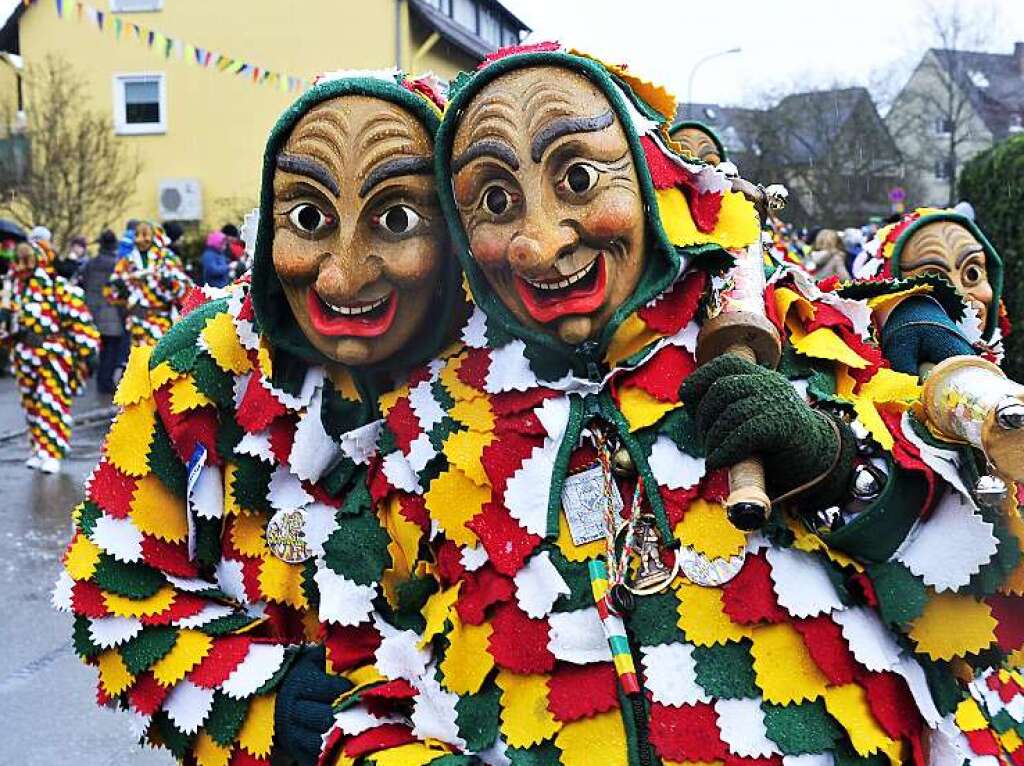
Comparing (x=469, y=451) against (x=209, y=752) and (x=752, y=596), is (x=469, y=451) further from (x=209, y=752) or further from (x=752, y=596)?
(x=209, y=752)

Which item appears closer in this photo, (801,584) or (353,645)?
(801,584)

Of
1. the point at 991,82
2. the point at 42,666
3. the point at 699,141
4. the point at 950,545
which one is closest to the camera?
the point at 950,545

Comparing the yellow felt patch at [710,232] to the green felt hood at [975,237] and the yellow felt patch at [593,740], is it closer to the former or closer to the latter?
the yellow felt patch at [593,740]

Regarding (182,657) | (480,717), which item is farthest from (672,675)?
(182,657)

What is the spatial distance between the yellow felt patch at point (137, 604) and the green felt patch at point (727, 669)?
96 cm

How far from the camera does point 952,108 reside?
34.7m

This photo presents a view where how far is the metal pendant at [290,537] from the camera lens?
2.24 m

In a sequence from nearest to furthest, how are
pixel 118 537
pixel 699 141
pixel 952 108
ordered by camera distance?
pixel 118 537
pixel 699 141
pixel 952 108

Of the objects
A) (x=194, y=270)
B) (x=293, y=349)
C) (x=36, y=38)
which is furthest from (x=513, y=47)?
(x=36, y=38)

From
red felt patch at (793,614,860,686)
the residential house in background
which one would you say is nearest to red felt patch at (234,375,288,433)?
red felt patch at (793,614,860,686)

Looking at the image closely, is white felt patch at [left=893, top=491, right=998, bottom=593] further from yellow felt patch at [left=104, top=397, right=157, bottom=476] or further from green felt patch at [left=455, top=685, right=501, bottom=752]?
yellow felt patch at [left=104, top=397, right=157, bottom=476]

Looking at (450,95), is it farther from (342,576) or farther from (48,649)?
(48,649)

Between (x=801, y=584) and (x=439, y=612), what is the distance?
22.2 inches

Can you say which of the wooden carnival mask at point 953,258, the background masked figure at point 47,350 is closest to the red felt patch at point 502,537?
the wooden carnival mask at point 953,258
